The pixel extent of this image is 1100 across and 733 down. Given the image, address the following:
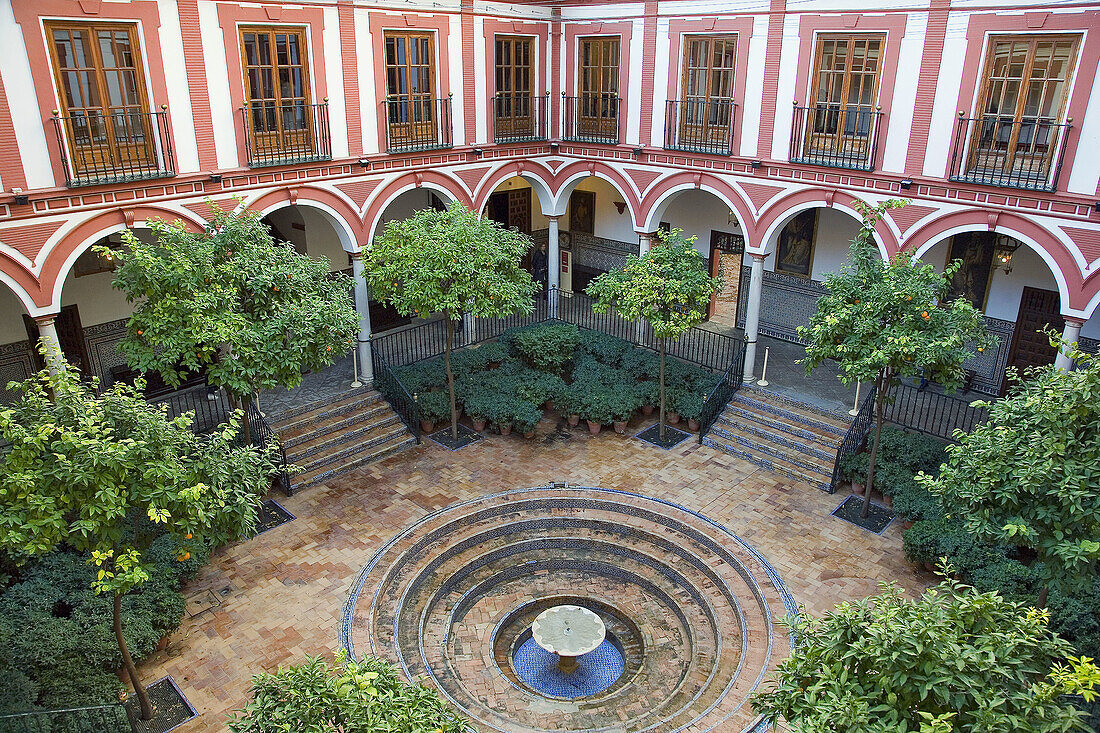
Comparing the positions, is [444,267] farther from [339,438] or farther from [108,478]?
[108,478]

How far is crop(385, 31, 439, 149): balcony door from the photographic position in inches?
547

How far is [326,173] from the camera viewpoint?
13359 mm

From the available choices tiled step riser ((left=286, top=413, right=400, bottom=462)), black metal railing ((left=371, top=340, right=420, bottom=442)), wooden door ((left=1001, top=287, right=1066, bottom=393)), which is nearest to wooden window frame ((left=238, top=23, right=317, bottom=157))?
black metal railing ((left=371, top=340, right=420, bottom=442))

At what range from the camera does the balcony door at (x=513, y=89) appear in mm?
15773

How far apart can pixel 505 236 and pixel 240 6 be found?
17.8 ft

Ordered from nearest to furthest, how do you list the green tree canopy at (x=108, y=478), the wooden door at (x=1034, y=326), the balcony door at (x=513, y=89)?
1. the green tree canopy at (x=108, y=478)
2. the wooden door at (x=1034, y=326)
3. the balcony door at (x=513, y=89)

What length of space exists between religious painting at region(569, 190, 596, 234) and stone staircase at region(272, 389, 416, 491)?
8.26m

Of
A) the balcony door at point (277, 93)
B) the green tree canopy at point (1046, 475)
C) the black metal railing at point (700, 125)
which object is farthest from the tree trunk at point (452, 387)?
the green tree canopy at point (1046, 475)

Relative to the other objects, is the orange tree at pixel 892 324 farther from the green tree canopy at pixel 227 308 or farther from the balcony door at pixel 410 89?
the balcony door at pixel 410 89

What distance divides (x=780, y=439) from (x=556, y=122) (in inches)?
334

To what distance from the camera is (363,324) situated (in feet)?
46.8

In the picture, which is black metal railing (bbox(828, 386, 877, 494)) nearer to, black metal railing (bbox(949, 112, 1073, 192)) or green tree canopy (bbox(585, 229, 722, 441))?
green tree canopy (bbox(585, 229, 722, 441))

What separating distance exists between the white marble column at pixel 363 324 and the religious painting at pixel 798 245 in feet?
29.0

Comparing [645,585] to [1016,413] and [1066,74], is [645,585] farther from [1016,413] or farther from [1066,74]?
[1066,74]
